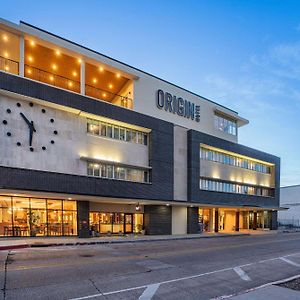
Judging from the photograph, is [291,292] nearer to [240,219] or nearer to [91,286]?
[91,286]

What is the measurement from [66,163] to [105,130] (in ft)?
17.5

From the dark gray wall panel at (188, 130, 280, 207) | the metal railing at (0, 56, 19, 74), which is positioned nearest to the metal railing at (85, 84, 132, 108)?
the metal railing at (0, 56, 19, 74)

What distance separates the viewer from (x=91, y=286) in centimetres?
930

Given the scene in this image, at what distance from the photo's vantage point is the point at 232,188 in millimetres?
44375

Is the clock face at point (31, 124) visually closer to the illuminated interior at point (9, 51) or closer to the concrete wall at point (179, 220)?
the illuminated interior at point (9, 51)

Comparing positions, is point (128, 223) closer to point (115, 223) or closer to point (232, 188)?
point (115, 223)

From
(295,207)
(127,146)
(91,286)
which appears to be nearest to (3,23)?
(127,146)

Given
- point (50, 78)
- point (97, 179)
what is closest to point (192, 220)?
point (97, 179)

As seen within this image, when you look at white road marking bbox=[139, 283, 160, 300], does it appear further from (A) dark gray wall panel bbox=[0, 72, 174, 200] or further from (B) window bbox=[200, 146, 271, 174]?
(B) window bbox=[200, 146, 271, 174]

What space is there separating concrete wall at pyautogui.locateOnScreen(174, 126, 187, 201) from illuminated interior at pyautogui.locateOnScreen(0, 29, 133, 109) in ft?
22.5

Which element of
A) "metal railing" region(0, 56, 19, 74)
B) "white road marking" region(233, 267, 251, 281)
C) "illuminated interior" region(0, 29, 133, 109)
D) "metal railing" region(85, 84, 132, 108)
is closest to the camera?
"white road marking" region(233, 267, 251, 281)

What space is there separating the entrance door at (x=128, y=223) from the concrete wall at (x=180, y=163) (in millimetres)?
5427

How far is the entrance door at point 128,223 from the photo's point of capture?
3424cm

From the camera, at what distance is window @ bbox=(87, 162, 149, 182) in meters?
28.5
